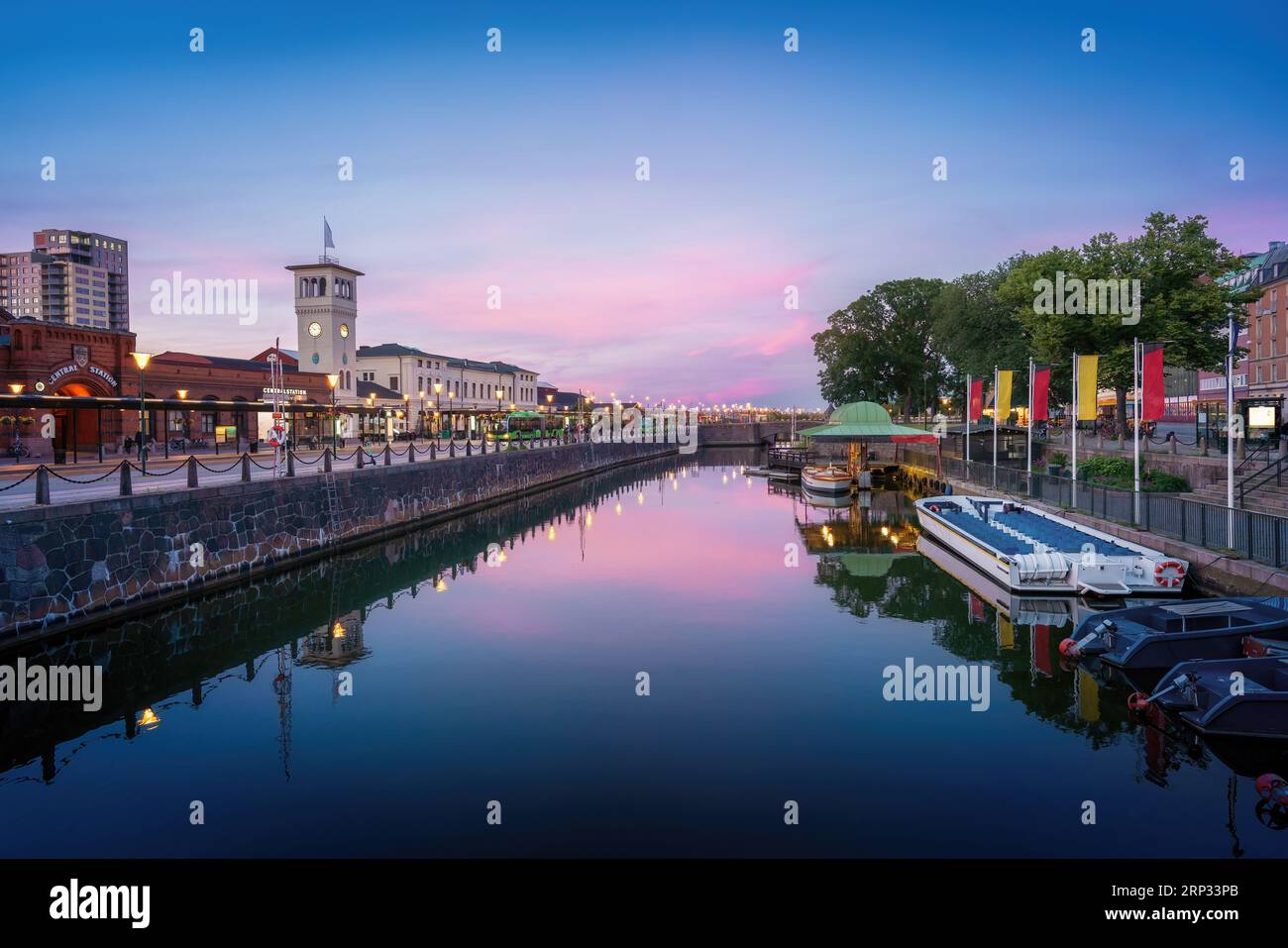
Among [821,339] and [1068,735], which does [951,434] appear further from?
[1068,735]

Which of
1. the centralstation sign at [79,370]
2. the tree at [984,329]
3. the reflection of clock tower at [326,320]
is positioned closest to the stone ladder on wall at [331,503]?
the centralstation sign at [79,370]

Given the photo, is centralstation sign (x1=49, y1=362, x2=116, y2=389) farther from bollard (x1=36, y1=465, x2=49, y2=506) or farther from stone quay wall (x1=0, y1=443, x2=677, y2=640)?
bollard (x1=36, y1=465, x2=49, y2=506)

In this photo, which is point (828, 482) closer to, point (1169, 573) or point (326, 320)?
point (1169, 573)

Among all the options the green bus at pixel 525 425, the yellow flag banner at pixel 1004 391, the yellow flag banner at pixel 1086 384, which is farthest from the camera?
the green bus at pixel 525 425

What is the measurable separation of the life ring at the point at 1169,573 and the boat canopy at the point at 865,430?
2891cm

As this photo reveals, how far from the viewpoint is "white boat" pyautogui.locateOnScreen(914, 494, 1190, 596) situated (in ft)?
62.6

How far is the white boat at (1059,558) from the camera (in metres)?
19.1

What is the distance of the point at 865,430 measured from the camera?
51531 millimetres

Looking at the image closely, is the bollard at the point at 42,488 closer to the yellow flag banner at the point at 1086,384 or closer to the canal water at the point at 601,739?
the canal water at the point at 601,739

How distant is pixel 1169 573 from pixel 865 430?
33.3 metres

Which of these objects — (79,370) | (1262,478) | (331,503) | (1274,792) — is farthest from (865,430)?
(79,370)

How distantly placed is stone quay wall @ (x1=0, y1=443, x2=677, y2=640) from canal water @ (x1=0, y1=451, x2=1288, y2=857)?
85 centimetres
